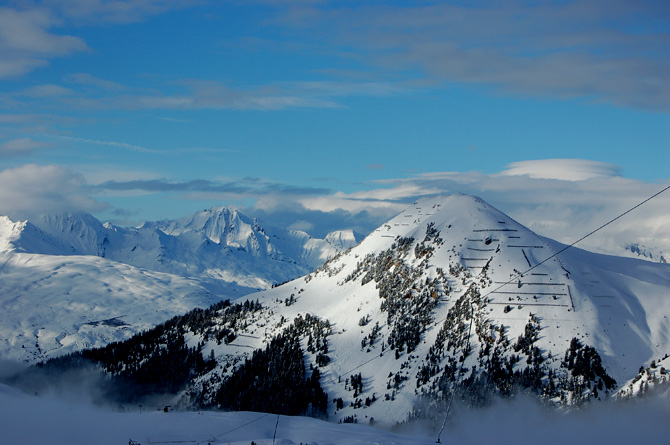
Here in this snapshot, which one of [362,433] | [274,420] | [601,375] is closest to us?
[362,433]

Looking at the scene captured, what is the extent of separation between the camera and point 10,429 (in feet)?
315

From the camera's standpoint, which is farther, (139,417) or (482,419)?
(482,419)

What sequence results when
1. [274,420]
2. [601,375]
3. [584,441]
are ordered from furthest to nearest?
[601,375], [584,441], [274,420]

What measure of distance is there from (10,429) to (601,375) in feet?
536

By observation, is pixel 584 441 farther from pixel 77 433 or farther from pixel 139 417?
pixel 77 433

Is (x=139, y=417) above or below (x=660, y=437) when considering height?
above

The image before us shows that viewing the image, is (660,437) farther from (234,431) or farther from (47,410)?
(47,410)

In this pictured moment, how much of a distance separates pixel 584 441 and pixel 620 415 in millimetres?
27896

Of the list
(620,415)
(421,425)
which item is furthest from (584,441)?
(421,425)

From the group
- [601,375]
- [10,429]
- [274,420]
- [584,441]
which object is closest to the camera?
[10,429]

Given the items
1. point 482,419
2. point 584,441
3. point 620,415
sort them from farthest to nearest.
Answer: point 482,419 → point 620,415 → point 584,441

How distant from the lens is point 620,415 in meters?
154

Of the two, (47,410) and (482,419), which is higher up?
(47,410)


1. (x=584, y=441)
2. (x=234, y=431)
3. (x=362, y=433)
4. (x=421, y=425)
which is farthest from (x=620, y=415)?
(x=234, y=431)
